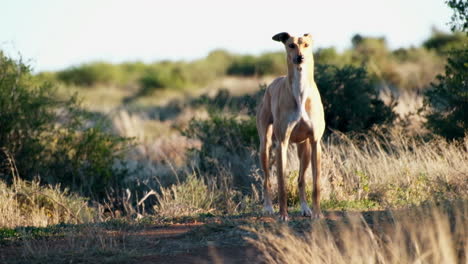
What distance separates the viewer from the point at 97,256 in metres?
7.20

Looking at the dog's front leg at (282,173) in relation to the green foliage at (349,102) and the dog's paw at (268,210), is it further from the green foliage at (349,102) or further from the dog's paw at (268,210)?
the green foliage at (349,102)

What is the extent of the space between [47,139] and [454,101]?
29.4ft

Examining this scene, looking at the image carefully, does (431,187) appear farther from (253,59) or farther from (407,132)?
(253,59)

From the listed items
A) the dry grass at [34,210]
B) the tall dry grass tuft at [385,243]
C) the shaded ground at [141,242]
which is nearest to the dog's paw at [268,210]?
the shaded ground at [141,242]

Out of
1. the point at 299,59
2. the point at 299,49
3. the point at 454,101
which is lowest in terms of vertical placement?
the point at 454,101

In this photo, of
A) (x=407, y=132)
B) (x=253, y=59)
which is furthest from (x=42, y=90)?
(x=253, y=59)

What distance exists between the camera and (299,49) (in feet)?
29.5

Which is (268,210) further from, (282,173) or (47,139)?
(47,139)

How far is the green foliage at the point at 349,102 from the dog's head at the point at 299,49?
699cm

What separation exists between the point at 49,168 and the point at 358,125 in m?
7.01

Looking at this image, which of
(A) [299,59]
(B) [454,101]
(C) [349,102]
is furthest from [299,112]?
(C) [349,102]

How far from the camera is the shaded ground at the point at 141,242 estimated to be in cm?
705

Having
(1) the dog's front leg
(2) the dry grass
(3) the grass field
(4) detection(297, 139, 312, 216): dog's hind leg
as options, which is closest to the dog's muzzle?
(1) the dog's front leg

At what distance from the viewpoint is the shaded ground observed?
23.1 feet
